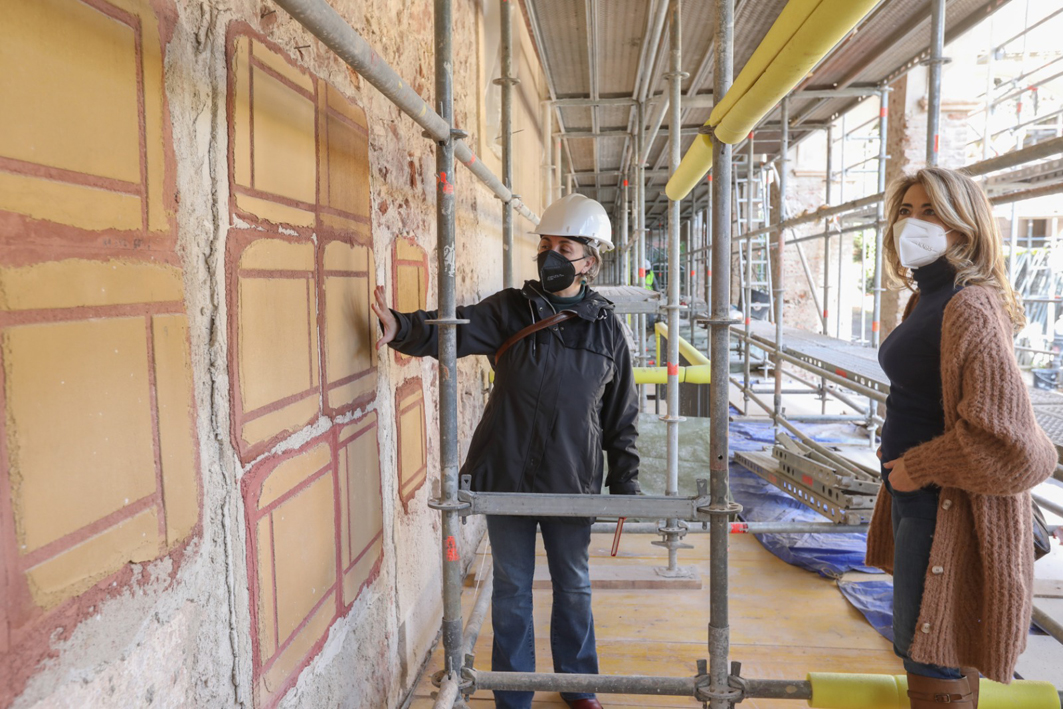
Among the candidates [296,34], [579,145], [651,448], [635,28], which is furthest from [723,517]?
[579,145]

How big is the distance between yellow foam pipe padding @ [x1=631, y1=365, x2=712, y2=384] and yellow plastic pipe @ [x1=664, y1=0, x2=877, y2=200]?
348 cm

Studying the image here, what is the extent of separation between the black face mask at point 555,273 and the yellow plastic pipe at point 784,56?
656 mm

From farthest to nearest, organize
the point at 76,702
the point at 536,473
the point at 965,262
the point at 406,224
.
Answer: the point at 406,224
the point at 536,473
the point at 965,262
the point at 76,702

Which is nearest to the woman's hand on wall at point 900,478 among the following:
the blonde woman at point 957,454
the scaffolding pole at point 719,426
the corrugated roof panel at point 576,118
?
the blonde woman at point 957,454

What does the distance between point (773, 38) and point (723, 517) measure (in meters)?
1.24

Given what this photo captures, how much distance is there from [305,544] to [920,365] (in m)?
1.57

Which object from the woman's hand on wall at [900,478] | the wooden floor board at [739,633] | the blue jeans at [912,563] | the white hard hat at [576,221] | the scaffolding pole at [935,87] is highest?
the scaffolding pole at [935,87]

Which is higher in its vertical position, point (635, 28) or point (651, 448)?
point (635, 28)

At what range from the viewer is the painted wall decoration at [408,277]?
2363 millimetres

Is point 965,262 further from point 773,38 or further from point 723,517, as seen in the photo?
point 723,517

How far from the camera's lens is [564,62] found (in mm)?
6906

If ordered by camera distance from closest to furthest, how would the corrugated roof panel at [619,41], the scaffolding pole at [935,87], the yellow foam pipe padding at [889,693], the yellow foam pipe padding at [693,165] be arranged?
the yellow foam pipe padding at [889,693], the yellow foam pipe padding at [693,165], the scaffolding pole at [935,87], the corrugated roof panel at [619,41]

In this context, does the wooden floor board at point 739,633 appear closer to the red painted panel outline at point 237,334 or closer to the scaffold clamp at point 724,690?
the scaffold clamp at point 724,690

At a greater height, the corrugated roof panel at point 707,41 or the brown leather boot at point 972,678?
the corrugated roof panel at point 707,41
